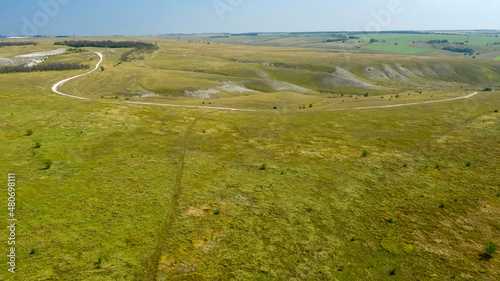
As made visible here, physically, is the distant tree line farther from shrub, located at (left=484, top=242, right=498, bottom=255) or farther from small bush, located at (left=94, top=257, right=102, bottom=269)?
shrub, located at (left=484, top=242, right=498, bottom=255)

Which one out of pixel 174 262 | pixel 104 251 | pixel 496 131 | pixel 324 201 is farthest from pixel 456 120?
pixel 104 251

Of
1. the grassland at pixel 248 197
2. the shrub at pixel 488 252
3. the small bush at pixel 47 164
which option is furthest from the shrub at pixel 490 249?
the small bush at pixel 47 164

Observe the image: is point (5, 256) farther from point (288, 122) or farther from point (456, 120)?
point (456, 120)

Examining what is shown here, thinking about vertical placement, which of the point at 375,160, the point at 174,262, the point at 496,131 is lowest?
the point at 174,262

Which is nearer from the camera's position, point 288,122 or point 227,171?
point 227,171

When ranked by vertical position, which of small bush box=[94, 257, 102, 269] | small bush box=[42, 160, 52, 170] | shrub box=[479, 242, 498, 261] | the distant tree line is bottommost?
small bush box=[94, 257, 102, 269]

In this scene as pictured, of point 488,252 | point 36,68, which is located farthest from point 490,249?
point 36,68

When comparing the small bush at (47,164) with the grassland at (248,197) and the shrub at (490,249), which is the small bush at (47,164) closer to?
the grassland at (248,197)

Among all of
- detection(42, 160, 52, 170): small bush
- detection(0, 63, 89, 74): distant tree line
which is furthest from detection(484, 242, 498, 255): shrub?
detection(0, 63, 89, 74): distant tree line
